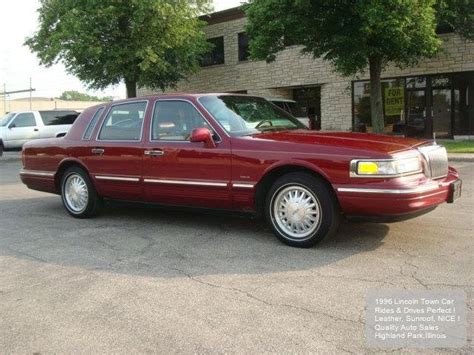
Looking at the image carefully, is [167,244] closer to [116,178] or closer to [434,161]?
[116,178]

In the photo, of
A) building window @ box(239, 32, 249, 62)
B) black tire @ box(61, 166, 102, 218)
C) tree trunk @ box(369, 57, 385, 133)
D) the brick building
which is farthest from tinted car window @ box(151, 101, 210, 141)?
building window @ box(239, 32, 249, 62)

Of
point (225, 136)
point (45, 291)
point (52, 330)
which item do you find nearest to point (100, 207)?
point (225, 136)

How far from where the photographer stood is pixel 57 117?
20.7 metres

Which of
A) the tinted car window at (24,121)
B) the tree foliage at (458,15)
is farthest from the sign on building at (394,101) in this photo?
the tinted car window at (24,121)

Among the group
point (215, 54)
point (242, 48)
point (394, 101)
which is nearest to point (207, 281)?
point (394, 101)

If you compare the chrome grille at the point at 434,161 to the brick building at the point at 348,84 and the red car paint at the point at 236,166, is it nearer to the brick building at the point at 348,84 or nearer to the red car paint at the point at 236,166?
the red car paint at the point at 236,166

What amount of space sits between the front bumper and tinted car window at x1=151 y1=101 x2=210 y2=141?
1.80 m

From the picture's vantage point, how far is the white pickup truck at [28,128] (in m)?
20.3

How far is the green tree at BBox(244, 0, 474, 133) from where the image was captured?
49.4 ft

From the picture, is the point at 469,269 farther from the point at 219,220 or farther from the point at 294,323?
the point at 219,220

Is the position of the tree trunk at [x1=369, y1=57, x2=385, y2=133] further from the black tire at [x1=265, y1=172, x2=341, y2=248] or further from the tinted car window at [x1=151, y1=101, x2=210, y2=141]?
the black tire at [x1=265, y1=172, x2=341, y2=248]

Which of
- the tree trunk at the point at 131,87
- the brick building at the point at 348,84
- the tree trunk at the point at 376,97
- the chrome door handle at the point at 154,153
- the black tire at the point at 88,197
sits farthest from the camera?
the tree trunk at the point at 131,87

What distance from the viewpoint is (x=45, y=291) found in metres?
4.25

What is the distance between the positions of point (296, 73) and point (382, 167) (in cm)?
2087
